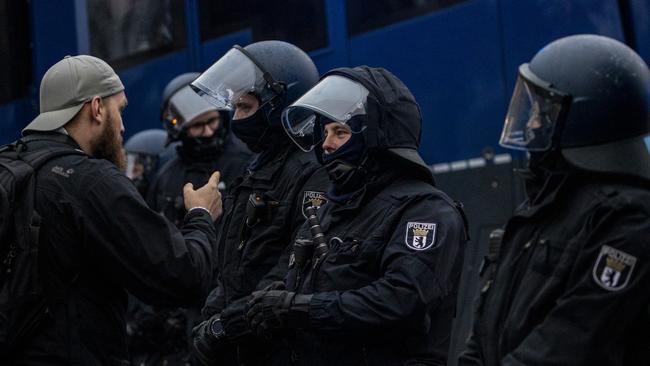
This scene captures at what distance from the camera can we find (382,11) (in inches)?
273

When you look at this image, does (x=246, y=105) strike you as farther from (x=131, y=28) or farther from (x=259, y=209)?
(x=131, y=28)

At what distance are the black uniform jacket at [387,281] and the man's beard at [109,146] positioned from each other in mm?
799

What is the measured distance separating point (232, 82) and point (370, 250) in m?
1.44

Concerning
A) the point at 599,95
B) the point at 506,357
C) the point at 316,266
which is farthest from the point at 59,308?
the point at 599,95

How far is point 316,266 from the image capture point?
151 inches

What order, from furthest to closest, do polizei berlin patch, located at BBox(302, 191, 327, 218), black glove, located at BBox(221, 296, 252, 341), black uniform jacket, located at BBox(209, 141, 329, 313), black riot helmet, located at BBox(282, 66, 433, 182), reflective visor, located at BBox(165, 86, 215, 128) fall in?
reflective visor, located at BBox(165, 86, 215, 128), black uniform jacket, located at BBox(209, 141, 329, 313), polizei berlin patch, located at BBox(302, 191, 327, 218), black glove, located at BBox(221, 296, 252, 341), black riot helmet, located at BBox(282, 66, 433, 182)

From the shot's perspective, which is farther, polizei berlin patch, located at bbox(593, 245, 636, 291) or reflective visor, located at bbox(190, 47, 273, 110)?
reflective visor, located at bbox(190, 47, 273, 110)

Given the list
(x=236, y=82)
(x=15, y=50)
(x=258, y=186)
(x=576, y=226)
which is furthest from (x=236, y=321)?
(x=15, y=50)

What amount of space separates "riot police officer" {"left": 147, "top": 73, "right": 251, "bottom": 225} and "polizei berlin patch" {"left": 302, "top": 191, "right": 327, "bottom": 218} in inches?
82.3

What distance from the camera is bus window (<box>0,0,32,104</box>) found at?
9328 millimetres

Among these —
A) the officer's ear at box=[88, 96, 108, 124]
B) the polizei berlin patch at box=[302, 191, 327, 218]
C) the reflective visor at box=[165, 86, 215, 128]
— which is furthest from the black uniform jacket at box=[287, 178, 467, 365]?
the reflective visor at box=[165, 86, 215, 128]

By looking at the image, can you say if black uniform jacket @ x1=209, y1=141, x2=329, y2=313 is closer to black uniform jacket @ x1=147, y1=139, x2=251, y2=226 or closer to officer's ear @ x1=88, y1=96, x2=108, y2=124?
officer's ear @ x1=88, y1=96, x2=108, y2=124

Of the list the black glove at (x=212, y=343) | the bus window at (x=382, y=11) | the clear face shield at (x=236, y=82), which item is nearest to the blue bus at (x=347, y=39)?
the bus window at (x=382, y=11)

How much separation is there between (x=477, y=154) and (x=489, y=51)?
0.57 metres
